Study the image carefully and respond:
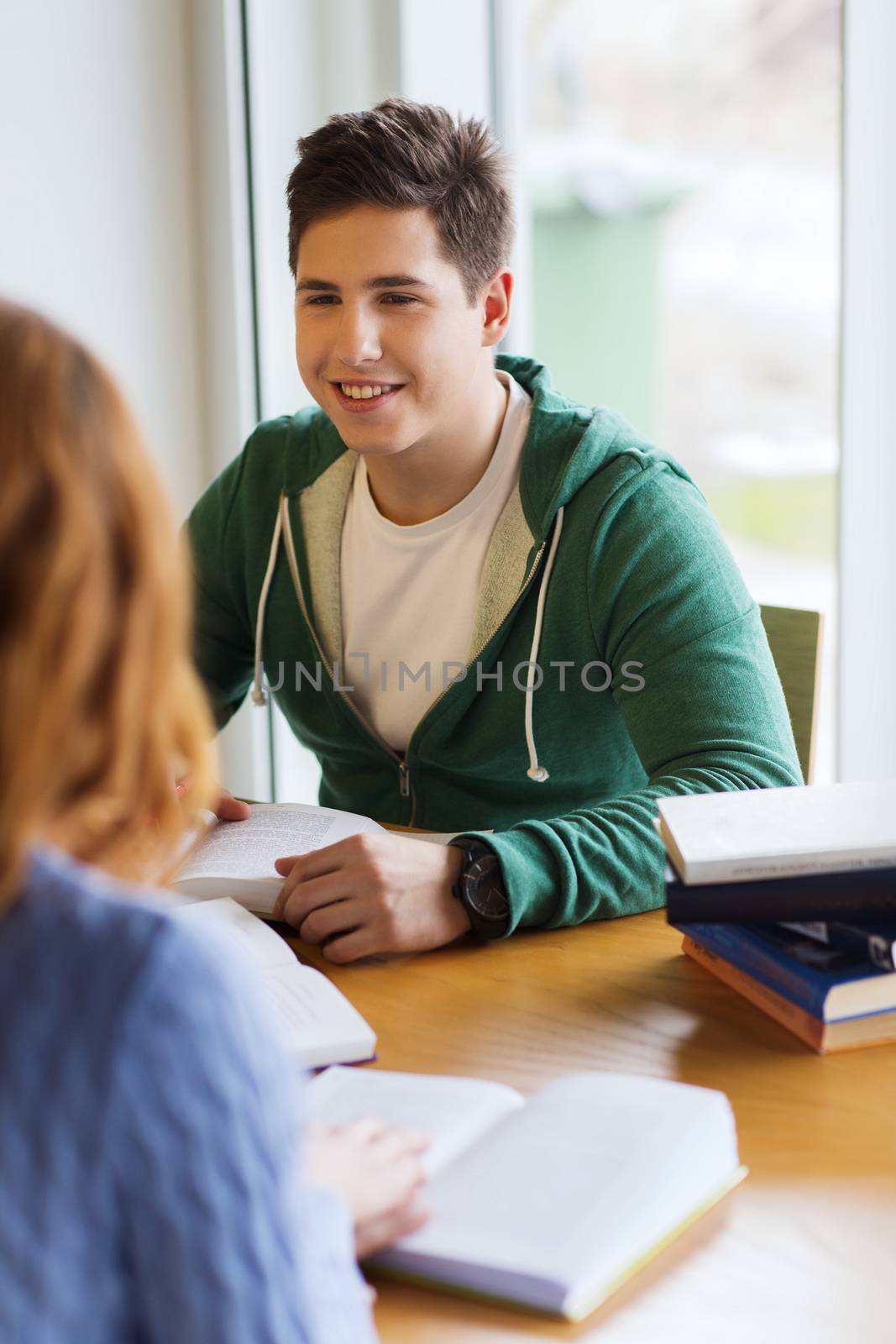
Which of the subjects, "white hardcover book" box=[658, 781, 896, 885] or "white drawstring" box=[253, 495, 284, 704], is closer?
"white hardcover book" box=[658, 781, 896, 885]

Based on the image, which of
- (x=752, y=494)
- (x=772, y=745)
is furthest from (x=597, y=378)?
(x=772, y=745)

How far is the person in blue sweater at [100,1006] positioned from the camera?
488mm

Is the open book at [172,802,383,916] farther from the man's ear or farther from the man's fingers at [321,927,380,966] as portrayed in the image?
the man's ear

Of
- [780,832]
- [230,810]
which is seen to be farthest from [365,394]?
[780,832]

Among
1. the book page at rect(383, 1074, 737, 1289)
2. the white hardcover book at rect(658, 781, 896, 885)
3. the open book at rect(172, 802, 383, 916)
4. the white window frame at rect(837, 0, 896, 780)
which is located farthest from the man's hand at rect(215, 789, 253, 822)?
the white window frame at rect(837, 0, 896, 780)

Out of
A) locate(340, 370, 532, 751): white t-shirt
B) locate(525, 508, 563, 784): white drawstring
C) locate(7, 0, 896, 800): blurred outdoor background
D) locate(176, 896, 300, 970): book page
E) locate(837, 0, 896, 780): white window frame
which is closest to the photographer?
locate(176, 896, 300, 970): book page

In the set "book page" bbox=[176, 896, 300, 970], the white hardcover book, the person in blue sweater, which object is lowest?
"book page" bbox=[176, 896, 300, 970]

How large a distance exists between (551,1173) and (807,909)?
322 millimetres

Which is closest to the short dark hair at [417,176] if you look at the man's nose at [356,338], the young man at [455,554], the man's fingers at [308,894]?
the young man at [455,554]

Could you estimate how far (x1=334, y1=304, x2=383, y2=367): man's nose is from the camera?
1517 mm

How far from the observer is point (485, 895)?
3.70ft

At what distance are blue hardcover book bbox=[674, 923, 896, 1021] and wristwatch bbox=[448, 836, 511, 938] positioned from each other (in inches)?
6.7

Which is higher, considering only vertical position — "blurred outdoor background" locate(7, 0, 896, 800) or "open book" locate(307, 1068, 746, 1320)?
"blurred outdoor background" locate(7, 0, 896, 800)

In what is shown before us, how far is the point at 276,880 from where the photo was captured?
1184 millimetres
